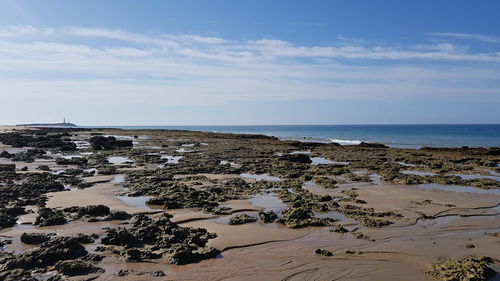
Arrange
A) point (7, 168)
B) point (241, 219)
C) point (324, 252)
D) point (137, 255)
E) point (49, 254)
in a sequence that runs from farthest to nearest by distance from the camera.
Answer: point (7, 168) → point (241, 219) → point (324, 252) → point (137, 255) → point (49, 254)

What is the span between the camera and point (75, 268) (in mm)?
6473

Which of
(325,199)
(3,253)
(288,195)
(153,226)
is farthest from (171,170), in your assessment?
(3,253)

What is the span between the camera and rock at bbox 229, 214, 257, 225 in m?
9.76

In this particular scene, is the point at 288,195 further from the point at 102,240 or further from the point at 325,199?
the point at 102,240

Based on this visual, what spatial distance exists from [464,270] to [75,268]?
6.62m

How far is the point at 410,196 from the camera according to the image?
1340 cm

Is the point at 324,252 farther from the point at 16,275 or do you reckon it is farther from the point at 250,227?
the point at 16,275

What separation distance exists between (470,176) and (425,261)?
13995mm

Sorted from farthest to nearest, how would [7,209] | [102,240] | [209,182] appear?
[209,182] < [7,209] < [102,240]

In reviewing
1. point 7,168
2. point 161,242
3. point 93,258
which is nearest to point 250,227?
point 161,242

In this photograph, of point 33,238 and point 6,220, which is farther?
point 6,220

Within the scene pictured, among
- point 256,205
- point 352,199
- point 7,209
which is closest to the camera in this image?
point 7,209

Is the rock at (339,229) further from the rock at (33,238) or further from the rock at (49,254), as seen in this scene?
the rock at (33,238)

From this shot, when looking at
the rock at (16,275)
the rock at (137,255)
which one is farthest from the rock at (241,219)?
the rock at (16,275)
